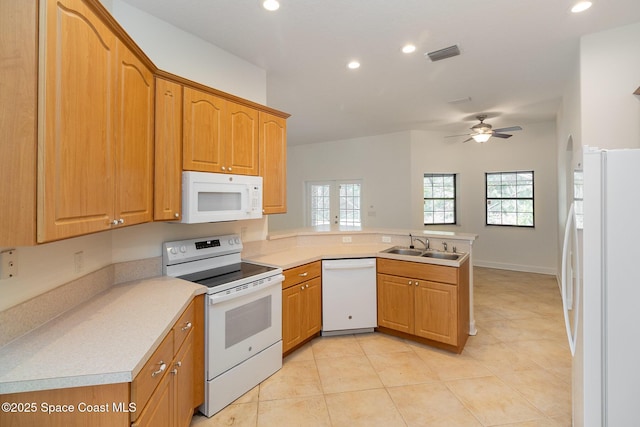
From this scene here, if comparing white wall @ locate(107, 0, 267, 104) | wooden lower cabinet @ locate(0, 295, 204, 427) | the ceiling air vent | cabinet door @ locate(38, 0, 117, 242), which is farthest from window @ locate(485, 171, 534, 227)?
cabinet door @ locate(38, 0, 117, 242)

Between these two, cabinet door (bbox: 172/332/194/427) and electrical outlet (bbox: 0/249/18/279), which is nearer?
electrical outlet (bbox: 0/249/18/279)

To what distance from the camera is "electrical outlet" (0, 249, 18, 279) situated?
1.22 meters

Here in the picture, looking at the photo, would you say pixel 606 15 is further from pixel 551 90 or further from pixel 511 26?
pixel 551 90

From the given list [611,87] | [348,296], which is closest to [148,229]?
[348,296]

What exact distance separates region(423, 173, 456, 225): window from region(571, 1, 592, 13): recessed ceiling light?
4.43 metres

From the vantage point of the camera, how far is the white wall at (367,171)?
20.7 feet

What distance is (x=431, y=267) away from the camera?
9.37 feet

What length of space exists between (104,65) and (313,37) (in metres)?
1.69

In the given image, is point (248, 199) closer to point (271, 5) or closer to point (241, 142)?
point (241, 142)

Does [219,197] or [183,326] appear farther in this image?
[219,197]

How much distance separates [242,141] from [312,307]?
5.70 ft

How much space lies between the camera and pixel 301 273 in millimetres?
2826

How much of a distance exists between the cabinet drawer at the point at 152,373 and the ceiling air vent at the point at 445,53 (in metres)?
3.16

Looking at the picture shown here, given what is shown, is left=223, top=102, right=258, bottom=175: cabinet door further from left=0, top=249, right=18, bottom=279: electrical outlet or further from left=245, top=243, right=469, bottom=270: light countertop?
left=0, top=249, right=18, bottom=279: electrical outlet
